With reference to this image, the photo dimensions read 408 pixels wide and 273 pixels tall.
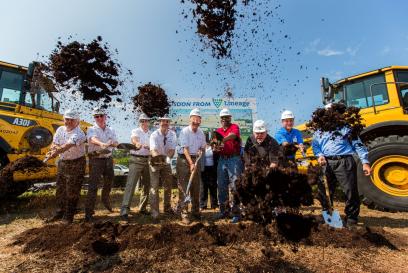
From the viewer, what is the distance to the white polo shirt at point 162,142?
5.32 metres

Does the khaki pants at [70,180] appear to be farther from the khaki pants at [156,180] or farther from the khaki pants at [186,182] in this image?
the khaki pants at [186,182]

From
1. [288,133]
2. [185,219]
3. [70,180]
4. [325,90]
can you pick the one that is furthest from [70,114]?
[325,90]

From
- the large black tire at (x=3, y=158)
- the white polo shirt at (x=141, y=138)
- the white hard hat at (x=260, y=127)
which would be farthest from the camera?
the large black tire at (x=3, y=158)

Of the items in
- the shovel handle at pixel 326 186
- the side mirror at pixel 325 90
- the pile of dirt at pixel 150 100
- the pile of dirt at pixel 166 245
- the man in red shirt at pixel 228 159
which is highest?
the pile of dirt at pixel 150 100

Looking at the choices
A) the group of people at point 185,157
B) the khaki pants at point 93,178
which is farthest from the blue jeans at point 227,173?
the khaki pants at point 93,178

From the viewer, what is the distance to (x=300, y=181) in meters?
3.62

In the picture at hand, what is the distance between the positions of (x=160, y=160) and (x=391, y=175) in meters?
4.03

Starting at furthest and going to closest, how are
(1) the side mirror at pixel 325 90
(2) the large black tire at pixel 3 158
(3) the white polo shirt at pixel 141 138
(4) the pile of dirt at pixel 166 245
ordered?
(1) the side mirror at pixel 325 90 < (2) the large black tire at pixel 3 158 < (3) the white polo shirt at pixel 141 138 < (4) the pile of dirt at pixel 166 245

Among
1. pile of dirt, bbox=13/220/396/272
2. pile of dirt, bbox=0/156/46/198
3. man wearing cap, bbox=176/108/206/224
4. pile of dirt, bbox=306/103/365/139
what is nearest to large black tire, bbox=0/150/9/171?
pile of dirt, bbox=0/156/46/198

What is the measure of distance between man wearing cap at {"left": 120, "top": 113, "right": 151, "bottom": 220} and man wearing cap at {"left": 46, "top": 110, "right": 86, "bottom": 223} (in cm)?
79

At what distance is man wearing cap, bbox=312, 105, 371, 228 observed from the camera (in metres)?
4.52

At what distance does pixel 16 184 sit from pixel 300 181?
5.19 meters

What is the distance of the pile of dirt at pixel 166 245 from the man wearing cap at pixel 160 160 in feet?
3.15

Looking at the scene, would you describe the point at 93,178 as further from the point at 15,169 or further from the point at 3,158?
→ the point at 3,158
